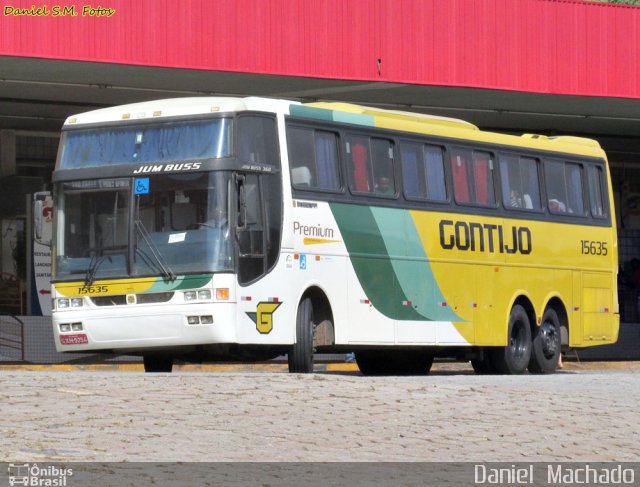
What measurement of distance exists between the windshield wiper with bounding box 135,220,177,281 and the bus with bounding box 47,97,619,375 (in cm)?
2

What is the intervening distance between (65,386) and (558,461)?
16.0ft

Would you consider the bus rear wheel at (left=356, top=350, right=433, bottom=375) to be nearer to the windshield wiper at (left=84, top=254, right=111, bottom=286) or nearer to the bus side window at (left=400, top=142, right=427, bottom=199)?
the bus side window at (left=400, top=142, right=427, bottom=199)

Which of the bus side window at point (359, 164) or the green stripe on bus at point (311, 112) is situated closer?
the green stripe on bus at point (311, 112)

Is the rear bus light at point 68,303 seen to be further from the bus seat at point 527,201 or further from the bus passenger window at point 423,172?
the bus seat at point 527,201

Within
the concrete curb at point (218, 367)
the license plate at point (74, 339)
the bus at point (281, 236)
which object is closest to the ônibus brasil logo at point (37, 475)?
the bus at point (281, 236)

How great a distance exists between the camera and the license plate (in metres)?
18.7

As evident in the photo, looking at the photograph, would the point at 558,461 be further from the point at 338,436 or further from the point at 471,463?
the point at 338,436

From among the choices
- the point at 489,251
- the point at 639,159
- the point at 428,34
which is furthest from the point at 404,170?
the point at 639,159

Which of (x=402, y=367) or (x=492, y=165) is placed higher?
(x=492, y=165)

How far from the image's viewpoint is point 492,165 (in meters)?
23.3

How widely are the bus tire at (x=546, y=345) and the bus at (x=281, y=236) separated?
395 millimetres

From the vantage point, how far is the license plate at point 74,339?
61.3ft

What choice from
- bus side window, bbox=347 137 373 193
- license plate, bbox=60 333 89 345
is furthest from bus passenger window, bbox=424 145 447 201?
license plate, bbox=60 333 89 345

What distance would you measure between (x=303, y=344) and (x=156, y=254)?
213cm
